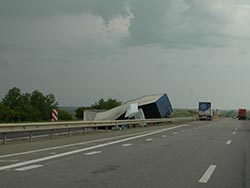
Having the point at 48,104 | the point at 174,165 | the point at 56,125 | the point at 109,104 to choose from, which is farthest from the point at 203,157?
the point at 109,104

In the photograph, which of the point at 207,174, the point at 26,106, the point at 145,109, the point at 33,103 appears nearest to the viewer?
the point at 207,174

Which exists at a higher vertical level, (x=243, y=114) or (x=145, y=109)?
(x=243, y=114)

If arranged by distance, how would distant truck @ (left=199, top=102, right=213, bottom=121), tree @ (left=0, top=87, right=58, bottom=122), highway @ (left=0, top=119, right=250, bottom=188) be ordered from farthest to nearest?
tree @ (left=0, top=87, right=58, bottom=122), distant truck @ (left=199, top=102, right=213, bottom=121), highway @ (left=0, top=119, right=250, bottom=188)

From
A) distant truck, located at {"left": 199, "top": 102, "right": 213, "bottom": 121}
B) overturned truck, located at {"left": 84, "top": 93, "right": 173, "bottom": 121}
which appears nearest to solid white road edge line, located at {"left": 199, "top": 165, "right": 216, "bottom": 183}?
overturned truck, located at {"left": 84, "top": 93, "right": 173, "bottom": 121}

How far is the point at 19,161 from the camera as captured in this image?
501 inches

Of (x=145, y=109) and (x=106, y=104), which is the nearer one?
(x=145, y=109)

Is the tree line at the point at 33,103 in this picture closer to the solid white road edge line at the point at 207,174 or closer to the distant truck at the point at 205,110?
the distant truck at the point at 205,110

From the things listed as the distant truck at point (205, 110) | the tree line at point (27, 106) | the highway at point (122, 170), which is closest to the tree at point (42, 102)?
the tree line at point (27, 106)

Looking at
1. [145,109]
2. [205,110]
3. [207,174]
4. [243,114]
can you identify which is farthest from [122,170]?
[243,114]

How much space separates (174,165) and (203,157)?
276cm

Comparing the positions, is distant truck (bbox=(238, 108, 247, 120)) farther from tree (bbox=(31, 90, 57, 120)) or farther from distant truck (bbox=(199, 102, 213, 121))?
tree (bbox=(31, 90, 57, 120))

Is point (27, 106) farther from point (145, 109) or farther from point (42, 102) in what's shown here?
point (145, 109)

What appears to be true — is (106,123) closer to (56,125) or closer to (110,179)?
(56,125)

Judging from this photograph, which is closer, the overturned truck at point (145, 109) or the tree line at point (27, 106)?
the overturned truck at point (145, 109)
